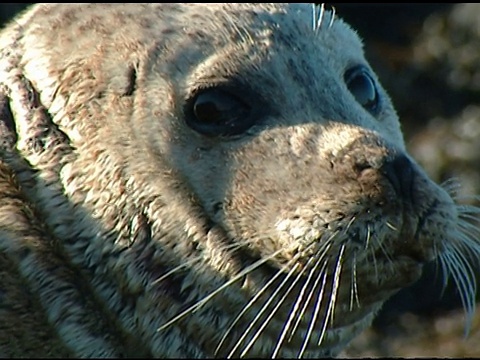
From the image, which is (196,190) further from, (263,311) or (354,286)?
(354,286)

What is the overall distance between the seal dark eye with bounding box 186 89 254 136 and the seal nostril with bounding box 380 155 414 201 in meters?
0.56

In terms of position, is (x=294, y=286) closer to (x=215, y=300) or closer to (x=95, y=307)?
(x=215, y=300)

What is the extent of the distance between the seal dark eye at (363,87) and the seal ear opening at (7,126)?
122cm

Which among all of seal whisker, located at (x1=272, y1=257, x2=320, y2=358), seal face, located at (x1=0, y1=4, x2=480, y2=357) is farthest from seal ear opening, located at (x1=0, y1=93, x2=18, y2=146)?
seal whisker, located at (x1=272, y1=257, x2=320, y2=358)

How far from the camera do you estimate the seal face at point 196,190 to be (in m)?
4.42

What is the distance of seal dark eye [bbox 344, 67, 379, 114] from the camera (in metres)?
4.91

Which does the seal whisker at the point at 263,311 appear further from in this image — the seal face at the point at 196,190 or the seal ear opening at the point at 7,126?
the seal ear opening at the point at 7,126

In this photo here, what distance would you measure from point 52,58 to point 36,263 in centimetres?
76

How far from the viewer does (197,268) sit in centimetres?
460

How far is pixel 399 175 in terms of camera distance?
4289mm

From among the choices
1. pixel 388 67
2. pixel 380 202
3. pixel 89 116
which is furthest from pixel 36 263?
pixel 388 67

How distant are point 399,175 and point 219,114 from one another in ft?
2.29

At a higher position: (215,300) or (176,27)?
(176,27)

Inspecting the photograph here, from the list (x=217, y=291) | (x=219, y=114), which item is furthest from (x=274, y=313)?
(x=219, y=114)
